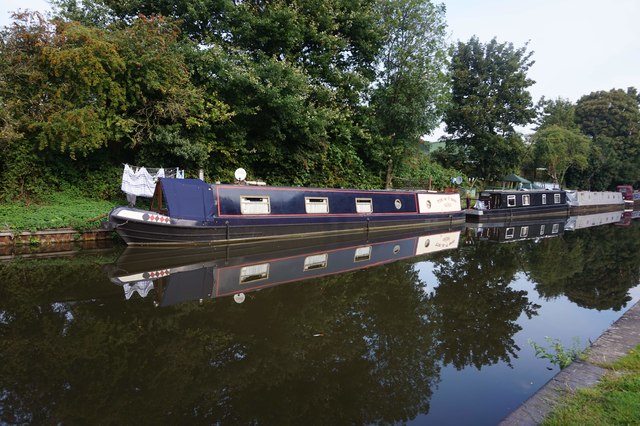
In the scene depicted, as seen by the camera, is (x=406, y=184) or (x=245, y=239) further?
(x=406, y=184)

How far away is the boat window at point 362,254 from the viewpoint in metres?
9.91

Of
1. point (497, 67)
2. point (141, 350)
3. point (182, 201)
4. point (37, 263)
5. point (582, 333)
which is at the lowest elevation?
point (582, 333)

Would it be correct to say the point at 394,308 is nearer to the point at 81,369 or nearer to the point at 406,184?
the point at 81,369

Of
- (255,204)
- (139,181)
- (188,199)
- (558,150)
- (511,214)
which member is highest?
(558,150)

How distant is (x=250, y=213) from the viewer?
11.2m

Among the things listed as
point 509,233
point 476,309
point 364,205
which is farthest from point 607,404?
point 509,233

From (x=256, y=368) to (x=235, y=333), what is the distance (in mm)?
979

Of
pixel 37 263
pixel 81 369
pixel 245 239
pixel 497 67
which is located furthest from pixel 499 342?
pixel 497 67

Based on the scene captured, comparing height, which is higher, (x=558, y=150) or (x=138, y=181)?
(x=558, y=150)

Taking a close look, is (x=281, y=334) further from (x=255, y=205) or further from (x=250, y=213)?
(x=255, y=205)

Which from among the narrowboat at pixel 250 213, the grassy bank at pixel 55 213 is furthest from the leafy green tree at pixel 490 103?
the grassy bank at pixel 55 213

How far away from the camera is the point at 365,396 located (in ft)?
12.0

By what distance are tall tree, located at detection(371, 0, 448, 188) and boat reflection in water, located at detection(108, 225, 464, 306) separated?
7160 mm

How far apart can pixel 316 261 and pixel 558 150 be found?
27.8 meters
